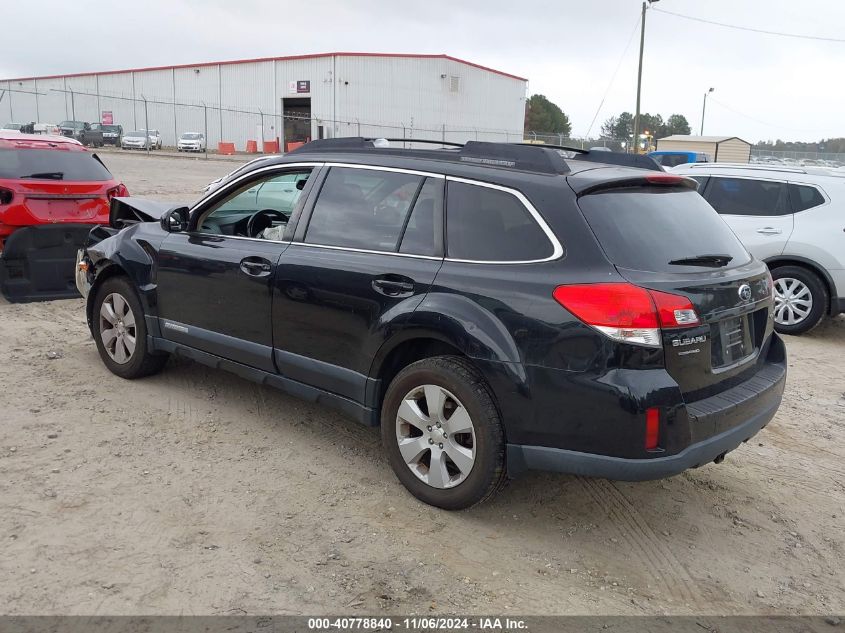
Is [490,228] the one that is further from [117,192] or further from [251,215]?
[117,192]

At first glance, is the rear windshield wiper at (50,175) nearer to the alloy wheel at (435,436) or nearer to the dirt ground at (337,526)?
the dirt ground at (337,526)

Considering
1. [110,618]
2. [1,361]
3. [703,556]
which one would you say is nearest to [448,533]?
[703,556]

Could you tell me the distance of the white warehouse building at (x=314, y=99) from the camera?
162 ft

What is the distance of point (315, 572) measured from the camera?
10.4 ft

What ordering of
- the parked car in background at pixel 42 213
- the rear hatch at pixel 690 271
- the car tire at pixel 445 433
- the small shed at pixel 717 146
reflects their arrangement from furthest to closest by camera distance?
1. the small shed at pixel 717 146
2. the parked car in background at pixel 42 213
3. the car tire at pixel 445 433
4. the rear hatch at pixel 690 271

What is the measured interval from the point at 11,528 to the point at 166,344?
6.18ft

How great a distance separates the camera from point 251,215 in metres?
5.14

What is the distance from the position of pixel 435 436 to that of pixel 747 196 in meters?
6.44

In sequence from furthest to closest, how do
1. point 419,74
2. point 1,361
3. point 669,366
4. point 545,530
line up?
point 419,74, point 1,361, point 545,530, point 669,366

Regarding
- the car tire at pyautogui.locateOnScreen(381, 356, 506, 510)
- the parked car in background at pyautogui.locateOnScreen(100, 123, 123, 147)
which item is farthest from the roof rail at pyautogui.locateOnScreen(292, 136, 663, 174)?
the parked car in background at pyautogui.locateOnScreen(100, 123, 123, 147)

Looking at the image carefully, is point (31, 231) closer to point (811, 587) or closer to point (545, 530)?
point (545, 530)

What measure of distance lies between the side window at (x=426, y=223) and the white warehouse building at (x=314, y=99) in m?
43.9

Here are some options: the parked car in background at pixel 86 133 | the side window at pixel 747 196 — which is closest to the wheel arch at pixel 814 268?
the side window at pixel 747 196

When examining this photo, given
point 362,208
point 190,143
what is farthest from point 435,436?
point 190,143
